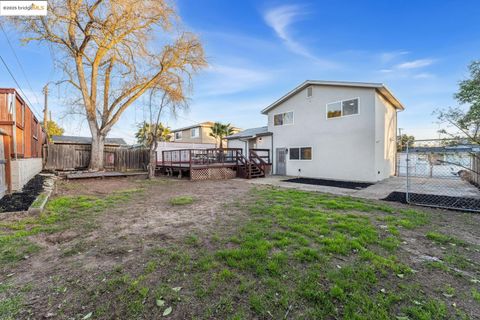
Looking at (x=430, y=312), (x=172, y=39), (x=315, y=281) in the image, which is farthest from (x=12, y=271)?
(x=172, y=39)

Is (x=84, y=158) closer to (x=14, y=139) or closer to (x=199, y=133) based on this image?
(x=14, y=139)

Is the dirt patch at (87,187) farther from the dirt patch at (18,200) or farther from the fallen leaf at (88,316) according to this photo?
the fallen leaf at (88,316)

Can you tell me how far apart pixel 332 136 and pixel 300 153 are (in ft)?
7.42

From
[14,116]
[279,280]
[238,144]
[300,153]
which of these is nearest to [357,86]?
[300,153]

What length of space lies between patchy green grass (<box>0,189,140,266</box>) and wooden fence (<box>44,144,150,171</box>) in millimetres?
10159

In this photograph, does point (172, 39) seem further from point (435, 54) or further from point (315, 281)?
point (315, 281)

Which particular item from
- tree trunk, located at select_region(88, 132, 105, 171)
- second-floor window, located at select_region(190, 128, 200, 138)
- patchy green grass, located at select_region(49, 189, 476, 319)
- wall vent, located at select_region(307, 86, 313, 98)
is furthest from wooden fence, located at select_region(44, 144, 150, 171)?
patchy green grass, located at select_region(49, 189, 476, 319)

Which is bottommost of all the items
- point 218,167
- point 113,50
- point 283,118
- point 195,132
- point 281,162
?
point 218,167

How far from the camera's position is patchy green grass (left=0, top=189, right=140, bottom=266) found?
10.1 feet

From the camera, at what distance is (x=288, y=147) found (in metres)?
14.3

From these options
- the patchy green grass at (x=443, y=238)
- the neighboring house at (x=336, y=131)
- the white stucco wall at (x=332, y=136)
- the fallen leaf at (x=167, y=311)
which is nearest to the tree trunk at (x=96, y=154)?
the neighboring house at (x=336, y=131)

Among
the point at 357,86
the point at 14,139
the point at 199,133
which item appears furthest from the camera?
the point at 199,133

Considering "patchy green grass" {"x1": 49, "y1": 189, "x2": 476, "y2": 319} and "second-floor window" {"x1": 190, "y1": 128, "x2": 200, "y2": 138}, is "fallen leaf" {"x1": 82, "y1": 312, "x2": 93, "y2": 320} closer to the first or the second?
"patchy green grass" {"x1": 49, "y1": 189, "x2": 476, "y2": 319}

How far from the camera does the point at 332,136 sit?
12125mm
